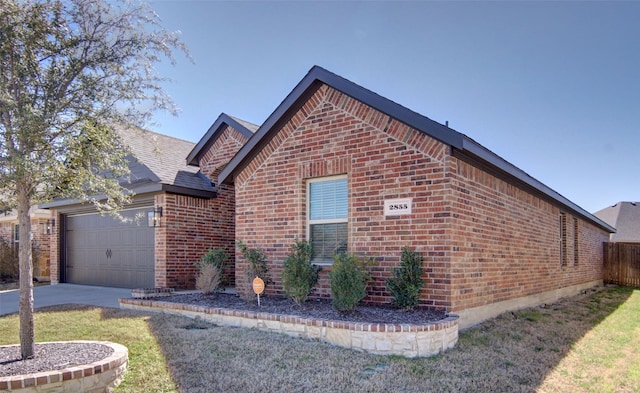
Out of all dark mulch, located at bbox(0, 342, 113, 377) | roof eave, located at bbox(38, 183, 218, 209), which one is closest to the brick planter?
roof eave, located at bbox(38, 183, 218, 209)

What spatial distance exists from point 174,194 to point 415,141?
279 inches

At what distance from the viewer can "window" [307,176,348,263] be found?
8109 mm

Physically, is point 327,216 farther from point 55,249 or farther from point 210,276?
point 55,249

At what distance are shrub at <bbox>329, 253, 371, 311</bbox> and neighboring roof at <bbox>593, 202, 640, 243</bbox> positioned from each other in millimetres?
25955

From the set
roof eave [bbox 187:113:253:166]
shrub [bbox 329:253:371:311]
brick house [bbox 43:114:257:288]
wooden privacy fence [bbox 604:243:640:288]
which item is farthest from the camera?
wooden privacy fence [bbox 604:243:640:288]

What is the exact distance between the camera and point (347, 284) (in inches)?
257

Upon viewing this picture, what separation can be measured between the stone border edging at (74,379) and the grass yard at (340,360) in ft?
0.67

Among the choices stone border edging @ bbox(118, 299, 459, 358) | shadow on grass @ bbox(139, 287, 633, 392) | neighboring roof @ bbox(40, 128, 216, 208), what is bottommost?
shadow on grass @ bbox(139, 287, 633, 392)

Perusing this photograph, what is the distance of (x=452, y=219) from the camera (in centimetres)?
680

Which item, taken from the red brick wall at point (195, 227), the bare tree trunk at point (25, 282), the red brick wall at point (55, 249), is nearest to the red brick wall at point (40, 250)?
the red brick wall at point (55, 249)

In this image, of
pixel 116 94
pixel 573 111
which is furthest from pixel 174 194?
pixel 573 111

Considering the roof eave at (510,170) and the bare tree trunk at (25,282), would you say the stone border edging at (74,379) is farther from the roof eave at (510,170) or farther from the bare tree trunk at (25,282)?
the roof eave at (510,170)

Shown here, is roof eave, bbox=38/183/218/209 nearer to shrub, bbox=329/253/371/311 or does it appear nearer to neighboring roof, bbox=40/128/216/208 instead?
neighboring roof, bbox=40/128/216/208

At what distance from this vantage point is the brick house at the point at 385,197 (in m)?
6.88
